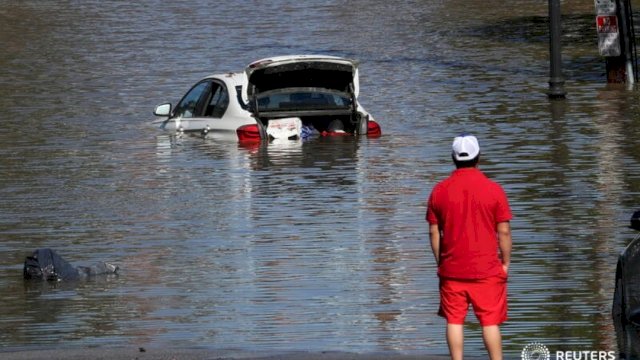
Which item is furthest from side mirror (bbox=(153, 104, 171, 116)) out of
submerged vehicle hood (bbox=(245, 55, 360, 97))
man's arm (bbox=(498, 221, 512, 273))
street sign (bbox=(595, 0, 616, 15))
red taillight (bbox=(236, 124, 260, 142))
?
man's arm (bbox=(498, 221, 512, 273))

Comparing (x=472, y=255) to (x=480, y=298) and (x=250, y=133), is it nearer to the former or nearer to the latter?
(x=480, y=298)

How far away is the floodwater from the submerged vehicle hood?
92 cm

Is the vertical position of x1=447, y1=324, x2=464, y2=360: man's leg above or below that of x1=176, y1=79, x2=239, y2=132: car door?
below

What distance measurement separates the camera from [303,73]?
25.2 m

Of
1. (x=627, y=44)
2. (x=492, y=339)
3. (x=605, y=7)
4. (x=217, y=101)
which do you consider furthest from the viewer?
(x=627, y=44)

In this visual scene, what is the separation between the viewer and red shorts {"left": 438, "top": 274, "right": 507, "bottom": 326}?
9.53 metres

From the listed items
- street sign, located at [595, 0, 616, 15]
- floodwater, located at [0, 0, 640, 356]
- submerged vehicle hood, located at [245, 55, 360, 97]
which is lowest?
floodwater, located at [0, 0, 640, 356]

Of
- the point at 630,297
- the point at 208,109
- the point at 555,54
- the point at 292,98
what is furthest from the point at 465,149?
the point at 555,54

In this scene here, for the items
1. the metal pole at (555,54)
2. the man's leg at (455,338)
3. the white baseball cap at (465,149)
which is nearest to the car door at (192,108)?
the metal pole at (555,54)

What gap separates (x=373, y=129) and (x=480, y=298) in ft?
54.0

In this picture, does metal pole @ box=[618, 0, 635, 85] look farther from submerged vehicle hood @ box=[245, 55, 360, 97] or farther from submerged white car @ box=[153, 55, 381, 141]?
submerged vehicle hood @ box=[245, 55, 360, 97]

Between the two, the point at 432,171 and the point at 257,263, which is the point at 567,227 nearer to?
the point at 257,263

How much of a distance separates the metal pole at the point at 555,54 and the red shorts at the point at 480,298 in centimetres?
2052

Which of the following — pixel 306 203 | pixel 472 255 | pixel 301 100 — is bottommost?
pixel 306 203
